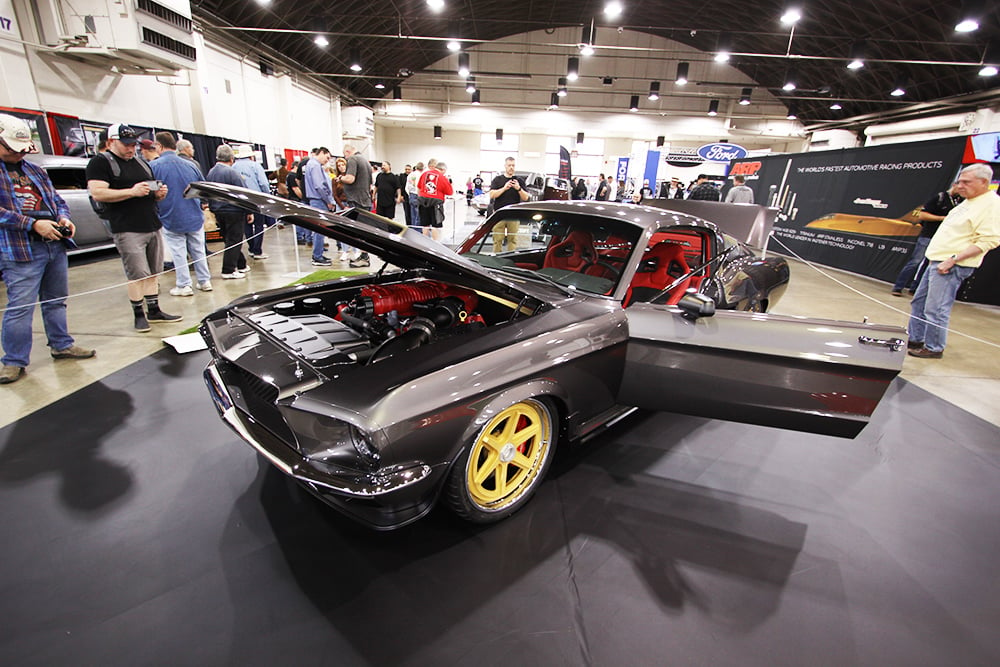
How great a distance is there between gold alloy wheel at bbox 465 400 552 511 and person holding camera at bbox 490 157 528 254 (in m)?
1.46

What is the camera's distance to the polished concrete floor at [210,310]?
9.82ft

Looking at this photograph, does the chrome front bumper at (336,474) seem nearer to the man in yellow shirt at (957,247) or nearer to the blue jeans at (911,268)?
the man in yellow shirt at (957,247)

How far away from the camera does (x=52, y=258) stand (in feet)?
9.56

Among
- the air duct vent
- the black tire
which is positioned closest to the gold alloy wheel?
the black tire

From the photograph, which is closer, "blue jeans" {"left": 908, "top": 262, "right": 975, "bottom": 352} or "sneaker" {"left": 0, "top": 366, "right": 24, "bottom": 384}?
"sneaker" {"left": 0, "top": 366, "right": 24, "bottom": 384}

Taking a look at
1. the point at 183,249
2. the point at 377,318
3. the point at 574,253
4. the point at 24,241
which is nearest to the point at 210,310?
the point at 183,249

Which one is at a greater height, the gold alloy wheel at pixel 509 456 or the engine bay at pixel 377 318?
the engine bay at pixel 377 318

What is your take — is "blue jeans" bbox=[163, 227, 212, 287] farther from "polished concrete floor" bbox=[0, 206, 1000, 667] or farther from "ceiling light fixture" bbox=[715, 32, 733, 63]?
"ceiling light fixture" bbox=[715, 32, 733, 63]

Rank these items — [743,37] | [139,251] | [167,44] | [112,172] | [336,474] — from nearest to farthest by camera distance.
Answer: [336,474] < [112,172] < [139,251] < [167,44] < [743,37]

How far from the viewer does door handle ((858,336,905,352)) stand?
70.9 inches

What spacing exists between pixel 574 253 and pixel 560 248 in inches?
4.1

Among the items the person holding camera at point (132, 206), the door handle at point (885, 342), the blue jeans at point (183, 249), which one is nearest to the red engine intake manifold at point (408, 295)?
the door handle at point (885, 342)

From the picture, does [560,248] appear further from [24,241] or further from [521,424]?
[24,241]

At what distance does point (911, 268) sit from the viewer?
6.98 metres
